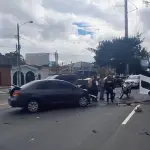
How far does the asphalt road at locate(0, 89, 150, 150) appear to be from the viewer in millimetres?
7848

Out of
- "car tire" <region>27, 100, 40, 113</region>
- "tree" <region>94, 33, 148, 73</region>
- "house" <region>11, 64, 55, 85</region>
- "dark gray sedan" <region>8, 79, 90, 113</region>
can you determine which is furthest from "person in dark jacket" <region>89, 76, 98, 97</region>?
"tree" <region>94, 33, 148, 73</region>

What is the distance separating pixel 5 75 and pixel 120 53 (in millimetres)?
21891

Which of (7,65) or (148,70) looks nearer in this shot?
(148,70)

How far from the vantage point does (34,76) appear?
58062 millimetres

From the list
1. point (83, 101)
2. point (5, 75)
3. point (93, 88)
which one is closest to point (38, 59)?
point (5, 75)

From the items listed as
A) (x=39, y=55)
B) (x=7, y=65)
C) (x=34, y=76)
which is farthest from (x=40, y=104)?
(x=39, y=55)

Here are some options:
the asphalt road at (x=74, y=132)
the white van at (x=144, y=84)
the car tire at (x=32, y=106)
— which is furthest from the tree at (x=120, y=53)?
the asphalt road at (x=74, y=132)

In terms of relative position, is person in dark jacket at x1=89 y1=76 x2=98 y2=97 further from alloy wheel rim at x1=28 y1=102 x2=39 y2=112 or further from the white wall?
the white wall

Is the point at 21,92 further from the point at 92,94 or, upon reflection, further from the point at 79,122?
the point at 92,94

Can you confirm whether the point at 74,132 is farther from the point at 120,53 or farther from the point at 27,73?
the point at 120,53

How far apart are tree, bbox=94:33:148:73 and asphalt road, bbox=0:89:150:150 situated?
157 feet

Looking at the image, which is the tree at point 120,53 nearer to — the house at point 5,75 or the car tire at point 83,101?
the house at point 5,75

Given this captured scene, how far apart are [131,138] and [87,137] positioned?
3.90 feet

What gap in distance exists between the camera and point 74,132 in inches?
380
